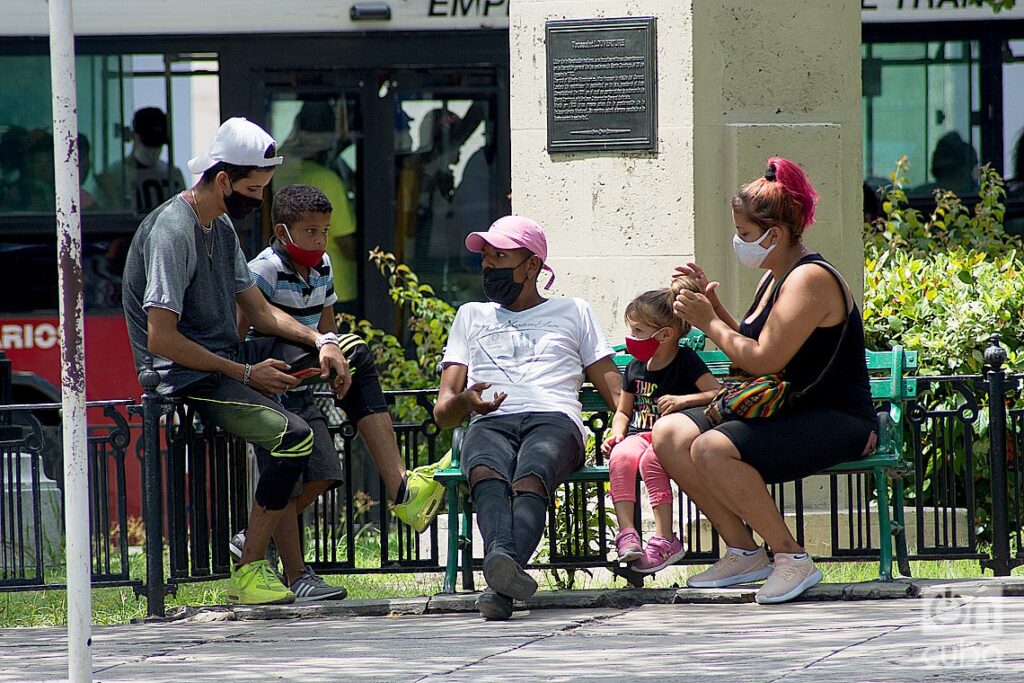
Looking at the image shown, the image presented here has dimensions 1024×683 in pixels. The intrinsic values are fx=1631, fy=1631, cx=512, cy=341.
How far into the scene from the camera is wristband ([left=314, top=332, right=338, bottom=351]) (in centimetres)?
687

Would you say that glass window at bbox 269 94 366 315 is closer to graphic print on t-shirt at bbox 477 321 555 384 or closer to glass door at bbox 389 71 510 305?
glass door at bbox 389 71 510 305

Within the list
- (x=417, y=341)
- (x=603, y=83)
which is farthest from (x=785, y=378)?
(x=417, y=341)

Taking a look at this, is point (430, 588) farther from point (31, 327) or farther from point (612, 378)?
point (31, 327)

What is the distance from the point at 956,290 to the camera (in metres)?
8.49

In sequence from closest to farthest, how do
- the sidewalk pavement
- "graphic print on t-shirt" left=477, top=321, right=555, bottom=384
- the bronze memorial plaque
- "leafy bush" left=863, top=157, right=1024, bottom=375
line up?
the sidewalk pavement → "graphic print on t-shirt" left=477, top=321, right=555, bottom=384 → the bronze memorial plaque → "leafy bush" left=863, top=157, right=1024, bottom=375

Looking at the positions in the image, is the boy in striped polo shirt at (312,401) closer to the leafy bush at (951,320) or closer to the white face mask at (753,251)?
the white face mask at (753,251)

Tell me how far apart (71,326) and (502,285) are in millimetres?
2601

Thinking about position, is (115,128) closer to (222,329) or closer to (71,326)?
(222,329)

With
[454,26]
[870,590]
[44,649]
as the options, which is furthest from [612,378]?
[454,26]

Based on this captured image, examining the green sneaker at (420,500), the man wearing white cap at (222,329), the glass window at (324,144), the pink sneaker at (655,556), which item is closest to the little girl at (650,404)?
the pink sneaker at (655,556)

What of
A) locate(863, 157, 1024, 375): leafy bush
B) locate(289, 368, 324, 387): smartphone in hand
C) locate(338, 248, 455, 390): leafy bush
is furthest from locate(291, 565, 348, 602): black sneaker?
locate(863, 157, 1024, 375): leafy bush

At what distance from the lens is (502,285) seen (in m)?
6.81

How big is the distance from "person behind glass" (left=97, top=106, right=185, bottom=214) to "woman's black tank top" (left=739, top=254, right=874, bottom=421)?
5961 mm

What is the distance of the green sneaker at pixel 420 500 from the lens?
22.3 ft
